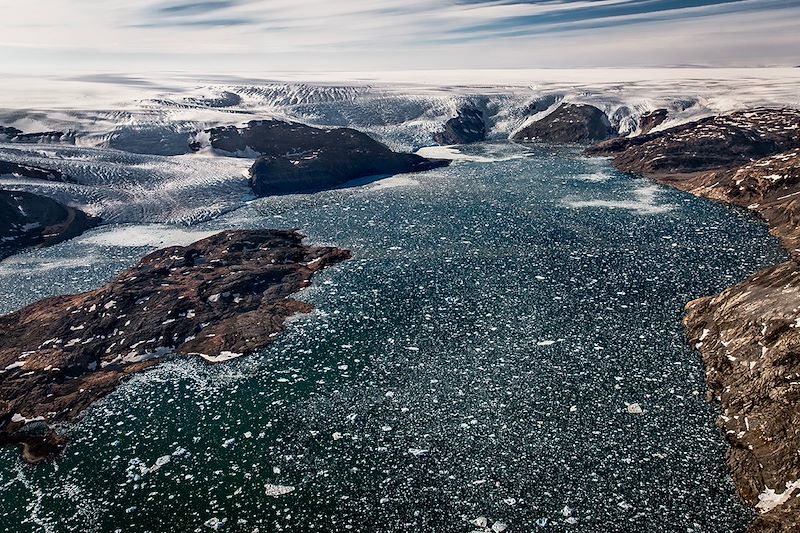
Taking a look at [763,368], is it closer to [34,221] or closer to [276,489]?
[276,489]

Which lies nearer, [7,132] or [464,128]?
[7,132]

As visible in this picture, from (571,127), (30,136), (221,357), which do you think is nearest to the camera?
(221,357)

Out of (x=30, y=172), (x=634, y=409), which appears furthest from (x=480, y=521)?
(x=30, y=172)

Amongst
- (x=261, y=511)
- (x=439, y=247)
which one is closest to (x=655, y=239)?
(x=439, y=247)

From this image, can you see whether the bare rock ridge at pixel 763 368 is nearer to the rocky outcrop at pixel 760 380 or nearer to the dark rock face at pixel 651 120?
the rocky outcrop at pixel 760 380

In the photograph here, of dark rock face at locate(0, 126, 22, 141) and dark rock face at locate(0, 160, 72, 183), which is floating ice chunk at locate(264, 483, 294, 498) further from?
dark rock face at locate(0, 126, 22, 141)

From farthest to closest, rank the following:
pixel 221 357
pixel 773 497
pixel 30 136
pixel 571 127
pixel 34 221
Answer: pixel 571 127 → pixel 30 136 → pixel 34 221 → pixel 221 357 → pixel 773 497

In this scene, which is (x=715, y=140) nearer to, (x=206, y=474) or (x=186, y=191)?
(x=186, y=191)

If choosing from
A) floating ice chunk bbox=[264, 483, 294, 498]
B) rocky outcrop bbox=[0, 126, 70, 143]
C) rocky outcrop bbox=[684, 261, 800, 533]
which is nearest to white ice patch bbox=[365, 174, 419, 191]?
rocky outcrop bbox=[684, 261, 800, 533]
